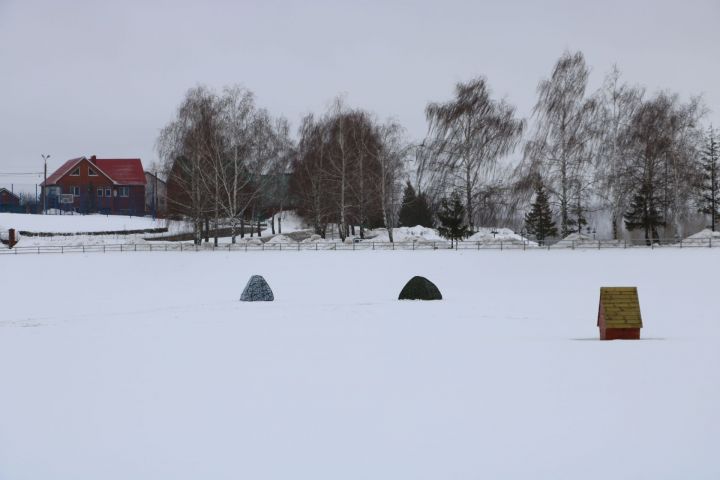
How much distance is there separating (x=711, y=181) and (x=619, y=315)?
45.0 m

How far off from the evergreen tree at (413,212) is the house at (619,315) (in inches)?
1971

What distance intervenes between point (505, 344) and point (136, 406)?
769 cm

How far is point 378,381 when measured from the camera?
10422 mm

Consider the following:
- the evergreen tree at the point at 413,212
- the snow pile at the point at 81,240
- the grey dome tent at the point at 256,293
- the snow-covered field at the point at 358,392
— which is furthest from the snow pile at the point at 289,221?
the snow-covered field at the point at 358,392

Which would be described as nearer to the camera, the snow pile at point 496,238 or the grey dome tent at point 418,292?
the grey dome tent at point 418,292

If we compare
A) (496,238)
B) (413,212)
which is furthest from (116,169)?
(496,238)

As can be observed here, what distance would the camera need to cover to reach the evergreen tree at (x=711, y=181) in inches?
2036

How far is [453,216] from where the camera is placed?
5175 cm

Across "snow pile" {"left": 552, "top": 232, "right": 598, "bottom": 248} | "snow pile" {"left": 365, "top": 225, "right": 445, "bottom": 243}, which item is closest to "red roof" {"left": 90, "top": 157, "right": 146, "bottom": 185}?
"snow pile" {"left": 365, "top": 225, "right": 445, "bottom": 243}

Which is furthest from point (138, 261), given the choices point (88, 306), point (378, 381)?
point (378, 381)

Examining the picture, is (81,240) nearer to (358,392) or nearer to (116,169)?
(116,169)

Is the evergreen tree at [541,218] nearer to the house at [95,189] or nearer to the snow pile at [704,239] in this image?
the snow pile at [704,239]

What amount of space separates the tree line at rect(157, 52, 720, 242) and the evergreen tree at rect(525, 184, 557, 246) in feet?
0.39

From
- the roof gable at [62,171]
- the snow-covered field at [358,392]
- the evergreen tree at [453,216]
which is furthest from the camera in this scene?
the roof gable at [62,171]
